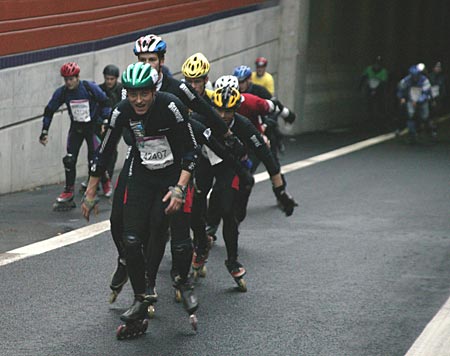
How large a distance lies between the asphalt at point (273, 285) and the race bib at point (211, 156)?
1.00 meters

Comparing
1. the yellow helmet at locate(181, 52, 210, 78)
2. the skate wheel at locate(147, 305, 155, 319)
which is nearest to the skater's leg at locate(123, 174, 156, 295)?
the skate wheel at locate(147, 305, 155, 319)

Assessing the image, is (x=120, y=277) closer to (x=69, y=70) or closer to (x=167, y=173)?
(x=167, y=173)

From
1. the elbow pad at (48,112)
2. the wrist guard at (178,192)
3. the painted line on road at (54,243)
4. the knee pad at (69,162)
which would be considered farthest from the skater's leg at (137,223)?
the elbow pad at (48,112)

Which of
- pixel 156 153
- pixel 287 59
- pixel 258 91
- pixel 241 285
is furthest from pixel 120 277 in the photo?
pixel 287 59

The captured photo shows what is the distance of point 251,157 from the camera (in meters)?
13.9

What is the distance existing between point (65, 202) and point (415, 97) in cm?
1270

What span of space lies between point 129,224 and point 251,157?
643cm

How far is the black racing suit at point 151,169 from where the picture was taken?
7555mm

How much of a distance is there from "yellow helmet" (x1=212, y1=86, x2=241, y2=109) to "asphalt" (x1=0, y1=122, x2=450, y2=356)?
1467mm

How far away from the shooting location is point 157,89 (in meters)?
8.69

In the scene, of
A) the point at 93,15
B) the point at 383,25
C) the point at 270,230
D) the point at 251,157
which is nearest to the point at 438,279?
the point at 270,230

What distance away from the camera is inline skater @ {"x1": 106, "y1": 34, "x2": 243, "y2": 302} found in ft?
26.1

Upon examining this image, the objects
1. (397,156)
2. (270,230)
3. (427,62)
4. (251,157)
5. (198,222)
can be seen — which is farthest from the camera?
(427,62)

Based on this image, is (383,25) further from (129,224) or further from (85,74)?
(129,224)
